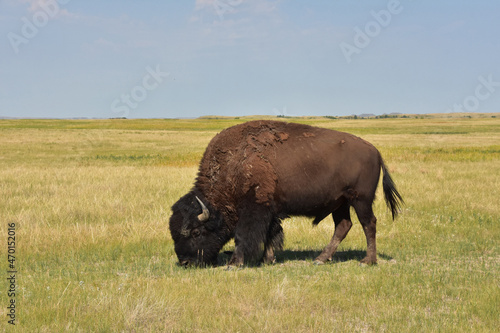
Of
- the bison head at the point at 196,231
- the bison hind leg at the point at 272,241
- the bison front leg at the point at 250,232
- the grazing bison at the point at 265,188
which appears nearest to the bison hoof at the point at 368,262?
the grazing bison at the point at 265,188

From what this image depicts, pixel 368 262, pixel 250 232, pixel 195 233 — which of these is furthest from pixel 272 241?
pixel 368 262

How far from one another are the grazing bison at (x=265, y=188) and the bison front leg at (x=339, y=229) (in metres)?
0.16

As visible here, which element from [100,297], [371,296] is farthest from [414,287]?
[100,297]

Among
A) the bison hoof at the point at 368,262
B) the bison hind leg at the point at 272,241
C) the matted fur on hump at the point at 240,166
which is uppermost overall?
the matted fur on hump at the point at 240,166

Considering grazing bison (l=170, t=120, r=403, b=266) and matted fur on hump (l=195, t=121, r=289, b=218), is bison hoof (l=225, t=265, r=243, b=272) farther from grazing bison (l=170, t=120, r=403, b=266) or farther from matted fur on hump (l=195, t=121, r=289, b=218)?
matted fur on hump (l=195, t=121, r=289, b=218)

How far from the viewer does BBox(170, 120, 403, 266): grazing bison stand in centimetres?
738

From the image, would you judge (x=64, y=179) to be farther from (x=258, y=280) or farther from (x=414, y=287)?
(x=414, y=287)

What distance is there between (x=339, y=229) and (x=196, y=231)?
2632 millimetres

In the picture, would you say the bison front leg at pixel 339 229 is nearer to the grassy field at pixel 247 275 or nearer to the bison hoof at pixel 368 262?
the grassy field at pixel 247 275

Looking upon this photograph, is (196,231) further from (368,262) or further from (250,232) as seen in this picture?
(368,262)

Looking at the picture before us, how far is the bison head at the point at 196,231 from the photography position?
7383 millimetres

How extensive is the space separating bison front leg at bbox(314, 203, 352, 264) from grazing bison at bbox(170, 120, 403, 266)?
156 mm

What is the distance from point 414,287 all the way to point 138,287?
3.58 meters

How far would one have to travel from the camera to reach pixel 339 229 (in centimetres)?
832
